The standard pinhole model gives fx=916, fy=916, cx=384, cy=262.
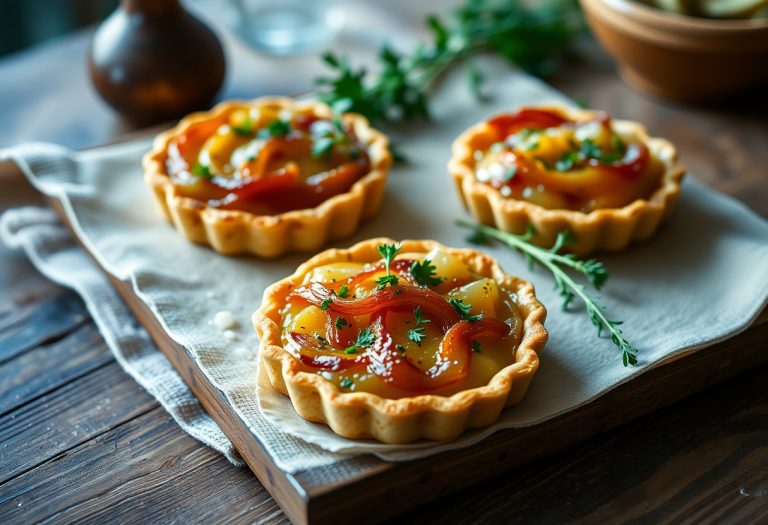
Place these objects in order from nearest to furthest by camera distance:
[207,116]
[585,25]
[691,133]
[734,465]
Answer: [734,465] → [207,116] → [691,133] → [585,25]

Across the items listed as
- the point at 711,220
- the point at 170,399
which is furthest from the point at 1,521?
the point at 711,220

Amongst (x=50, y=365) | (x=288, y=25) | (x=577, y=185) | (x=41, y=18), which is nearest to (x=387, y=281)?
(x=577, y=185)

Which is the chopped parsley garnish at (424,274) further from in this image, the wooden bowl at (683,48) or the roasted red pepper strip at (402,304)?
the wooden bowl at (683,48)

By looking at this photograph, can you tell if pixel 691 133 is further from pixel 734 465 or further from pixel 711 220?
pixel 734 465

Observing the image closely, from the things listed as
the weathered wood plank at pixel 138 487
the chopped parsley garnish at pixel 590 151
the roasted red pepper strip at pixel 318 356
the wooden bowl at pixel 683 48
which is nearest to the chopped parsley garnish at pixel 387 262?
the roasted red pepper strip at pixel 318 356

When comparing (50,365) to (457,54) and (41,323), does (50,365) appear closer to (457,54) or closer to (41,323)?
(41,323)
